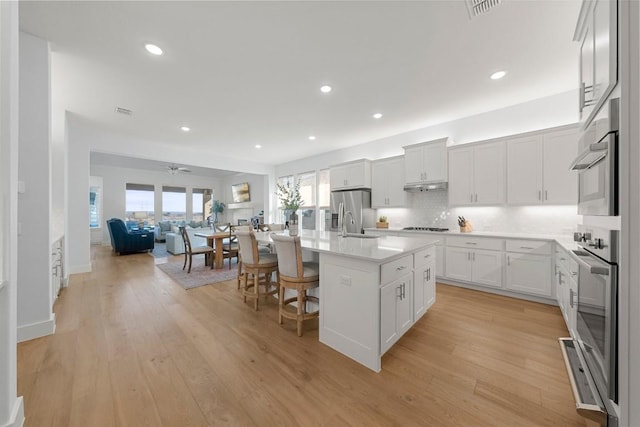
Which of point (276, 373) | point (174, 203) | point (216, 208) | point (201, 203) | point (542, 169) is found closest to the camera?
point (276, 373)

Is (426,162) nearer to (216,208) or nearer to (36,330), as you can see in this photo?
(36,330)

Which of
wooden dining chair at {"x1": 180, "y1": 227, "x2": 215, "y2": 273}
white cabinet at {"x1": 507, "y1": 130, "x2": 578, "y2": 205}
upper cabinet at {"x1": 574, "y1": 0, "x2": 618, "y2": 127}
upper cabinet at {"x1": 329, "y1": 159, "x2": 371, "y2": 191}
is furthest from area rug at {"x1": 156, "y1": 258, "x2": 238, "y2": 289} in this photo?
white cabinet at {"x1": 507, "y1": 130, "x2": 578, "y2": 205}

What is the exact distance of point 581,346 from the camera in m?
1.36

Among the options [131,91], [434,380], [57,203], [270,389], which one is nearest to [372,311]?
[434,380]

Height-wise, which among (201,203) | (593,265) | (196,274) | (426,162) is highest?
(426,162)

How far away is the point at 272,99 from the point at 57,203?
13.0 ft

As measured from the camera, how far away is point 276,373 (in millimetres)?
1685

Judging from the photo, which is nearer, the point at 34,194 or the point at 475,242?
the point at 34,194

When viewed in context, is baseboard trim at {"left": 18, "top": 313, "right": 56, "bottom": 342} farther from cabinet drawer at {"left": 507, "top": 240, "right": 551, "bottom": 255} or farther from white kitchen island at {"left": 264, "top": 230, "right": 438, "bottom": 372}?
cabinet drawer at {"left": 507, "top": 240, "right": 551, "bottom": 255}

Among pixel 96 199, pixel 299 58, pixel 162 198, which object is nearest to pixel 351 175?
pixel 299 58

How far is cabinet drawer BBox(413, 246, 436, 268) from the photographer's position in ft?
7.17

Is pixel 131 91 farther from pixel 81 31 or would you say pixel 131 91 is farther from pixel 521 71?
pixel 521 71

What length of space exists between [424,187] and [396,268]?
2.91 meters

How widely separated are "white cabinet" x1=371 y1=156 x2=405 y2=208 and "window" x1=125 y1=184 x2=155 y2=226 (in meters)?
9.03
